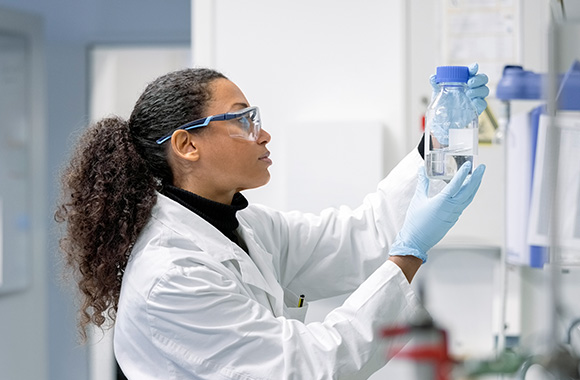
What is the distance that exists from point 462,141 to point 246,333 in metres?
0.59

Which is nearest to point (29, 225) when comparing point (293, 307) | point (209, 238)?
point (293, 307)

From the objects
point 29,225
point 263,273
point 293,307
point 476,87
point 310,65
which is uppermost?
point 310,65

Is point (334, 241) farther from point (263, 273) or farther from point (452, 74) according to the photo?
point (452, 74)

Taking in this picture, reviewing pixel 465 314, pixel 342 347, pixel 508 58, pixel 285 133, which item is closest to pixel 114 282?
pixel 342 347

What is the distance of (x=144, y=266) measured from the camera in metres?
1.32

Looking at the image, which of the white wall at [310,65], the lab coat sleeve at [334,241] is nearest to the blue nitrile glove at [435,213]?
the lab coat sleeve at [334,241]

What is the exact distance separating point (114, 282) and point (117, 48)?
2388 mm

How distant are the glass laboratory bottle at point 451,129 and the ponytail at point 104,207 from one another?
600mm

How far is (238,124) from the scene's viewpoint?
1455 mm

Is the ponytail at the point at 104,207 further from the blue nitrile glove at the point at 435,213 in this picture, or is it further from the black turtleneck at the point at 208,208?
the blue nitrile glove at the point at 435,213

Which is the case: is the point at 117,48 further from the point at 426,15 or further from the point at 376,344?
the point at 376,344

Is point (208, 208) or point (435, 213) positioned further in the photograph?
point (208, 208)

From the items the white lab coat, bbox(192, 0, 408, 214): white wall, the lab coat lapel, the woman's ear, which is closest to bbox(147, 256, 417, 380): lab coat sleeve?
the white lab coat

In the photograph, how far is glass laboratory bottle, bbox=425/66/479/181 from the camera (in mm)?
1404
